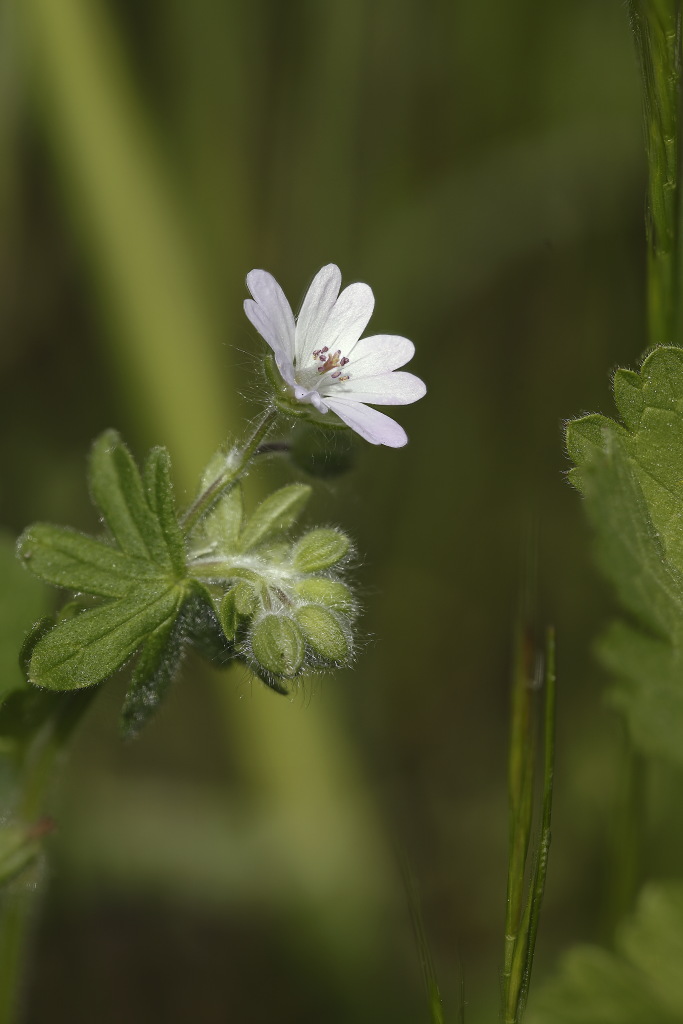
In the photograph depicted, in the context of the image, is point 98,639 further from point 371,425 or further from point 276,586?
point 371,425

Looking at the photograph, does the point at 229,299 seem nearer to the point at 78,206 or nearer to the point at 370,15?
the point at 78,206

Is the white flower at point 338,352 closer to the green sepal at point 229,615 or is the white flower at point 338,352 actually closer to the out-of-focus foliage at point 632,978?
the green sepal at point 229,615

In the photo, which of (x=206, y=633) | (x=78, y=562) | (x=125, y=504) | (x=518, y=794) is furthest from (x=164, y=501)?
(x=518, y=794)

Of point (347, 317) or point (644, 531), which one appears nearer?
point (644, 531)

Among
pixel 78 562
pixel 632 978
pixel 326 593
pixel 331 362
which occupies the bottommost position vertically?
pixel 632 978

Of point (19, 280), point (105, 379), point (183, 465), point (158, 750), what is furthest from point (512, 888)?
point (19, 280)

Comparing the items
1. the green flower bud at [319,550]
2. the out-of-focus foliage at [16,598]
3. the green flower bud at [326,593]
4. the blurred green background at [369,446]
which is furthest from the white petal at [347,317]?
the blurred green background at [369,446]
